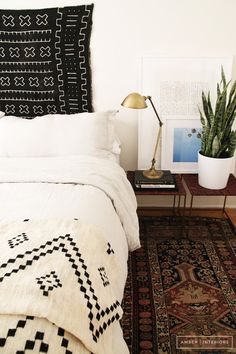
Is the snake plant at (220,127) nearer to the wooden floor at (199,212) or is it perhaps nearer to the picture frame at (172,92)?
the picture frame at (172,92)

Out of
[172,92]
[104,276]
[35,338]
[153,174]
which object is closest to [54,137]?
[153,174]

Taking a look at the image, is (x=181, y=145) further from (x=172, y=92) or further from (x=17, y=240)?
(x=17, y=240)

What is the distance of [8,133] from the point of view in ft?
7.29

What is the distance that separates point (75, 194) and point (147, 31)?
58.0 inches

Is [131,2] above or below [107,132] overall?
above

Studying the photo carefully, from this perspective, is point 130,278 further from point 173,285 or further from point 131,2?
point 131,2

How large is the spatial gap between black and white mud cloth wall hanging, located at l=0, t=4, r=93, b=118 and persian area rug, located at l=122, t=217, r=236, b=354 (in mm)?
1253

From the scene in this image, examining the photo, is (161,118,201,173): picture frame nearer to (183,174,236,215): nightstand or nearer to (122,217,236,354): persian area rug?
(183,174,236,215): nightstand

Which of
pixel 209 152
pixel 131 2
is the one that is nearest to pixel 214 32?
pixel 131 2

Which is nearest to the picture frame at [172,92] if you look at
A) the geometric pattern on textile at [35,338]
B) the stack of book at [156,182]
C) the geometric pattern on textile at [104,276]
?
the stack of book at [156,182]

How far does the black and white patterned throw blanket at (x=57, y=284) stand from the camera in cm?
86

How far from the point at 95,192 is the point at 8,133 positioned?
0.95m

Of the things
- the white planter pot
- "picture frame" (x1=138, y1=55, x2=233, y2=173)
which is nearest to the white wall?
"picture frame" (x1=138, y1=55, x2=233, y2=173)

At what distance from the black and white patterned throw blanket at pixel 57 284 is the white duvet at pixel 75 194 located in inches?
4.1
